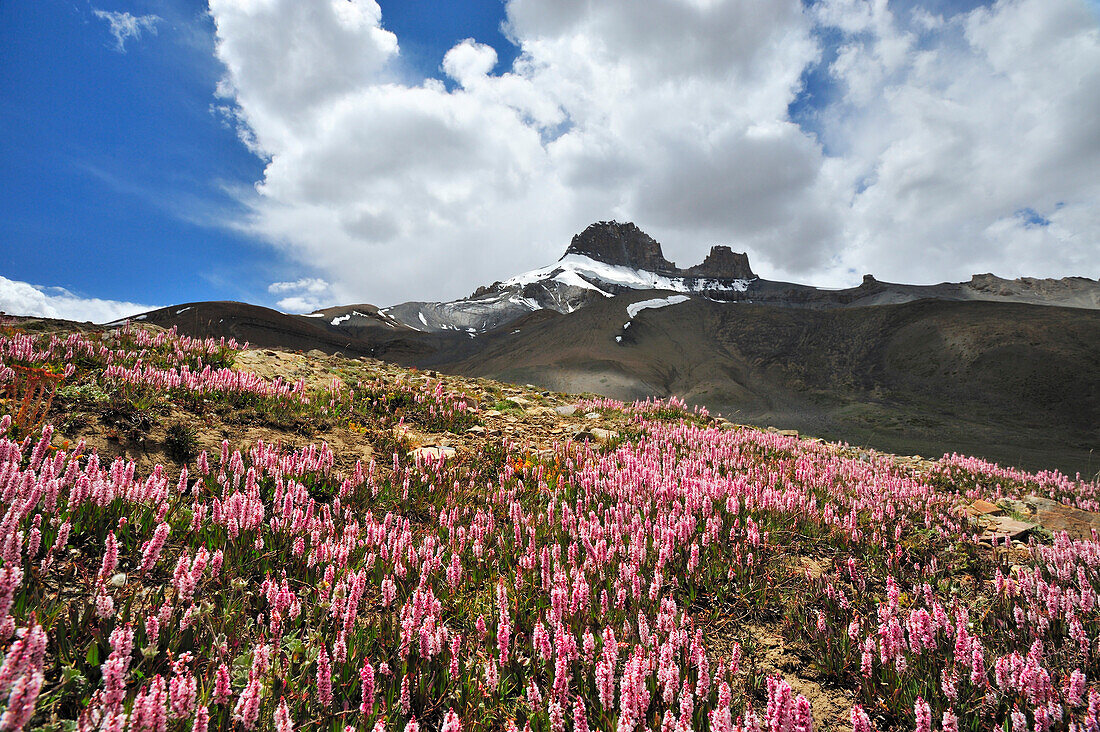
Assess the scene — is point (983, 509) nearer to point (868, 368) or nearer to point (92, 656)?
point (92, 656)

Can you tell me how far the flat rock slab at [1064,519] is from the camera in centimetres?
544

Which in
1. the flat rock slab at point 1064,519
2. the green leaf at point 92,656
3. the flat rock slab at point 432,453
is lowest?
the flat rock slab at point 1064,519

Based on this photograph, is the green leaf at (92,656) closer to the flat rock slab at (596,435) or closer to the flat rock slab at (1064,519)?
the flat rock slab at (596,435)

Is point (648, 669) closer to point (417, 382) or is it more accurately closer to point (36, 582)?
point (36, 582)

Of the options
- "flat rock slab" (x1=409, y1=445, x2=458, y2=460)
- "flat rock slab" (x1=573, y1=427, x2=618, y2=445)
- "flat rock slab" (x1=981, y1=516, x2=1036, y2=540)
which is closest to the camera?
"flat rock slab" (x1=981, y1=516, x2=1036, y2=540)

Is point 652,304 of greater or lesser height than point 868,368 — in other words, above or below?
above

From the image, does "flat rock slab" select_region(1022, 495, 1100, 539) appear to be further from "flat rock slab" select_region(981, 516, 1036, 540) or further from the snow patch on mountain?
the snow patch on mountain

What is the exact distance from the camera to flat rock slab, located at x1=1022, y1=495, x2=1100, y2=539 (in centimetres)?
544

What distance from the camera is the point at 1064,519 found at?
19.8 ft

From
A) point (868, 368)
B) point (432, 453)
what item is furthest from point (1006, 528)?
point (868, 368)

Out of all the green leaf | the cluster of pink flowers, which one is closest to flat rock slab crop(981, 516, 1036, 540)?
the cluster of pink flowers

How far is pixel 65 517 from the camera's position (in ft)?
9.22

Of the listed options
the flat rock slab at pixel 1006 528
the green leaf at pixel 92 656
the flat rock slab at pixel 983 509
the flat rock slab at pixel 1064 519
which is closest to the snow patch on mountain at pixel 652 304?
the flat rock slab at pixel 1064 519

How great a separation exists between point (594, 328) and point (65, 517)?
206 ft
